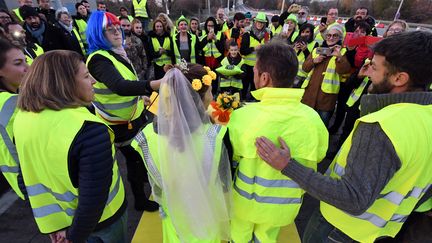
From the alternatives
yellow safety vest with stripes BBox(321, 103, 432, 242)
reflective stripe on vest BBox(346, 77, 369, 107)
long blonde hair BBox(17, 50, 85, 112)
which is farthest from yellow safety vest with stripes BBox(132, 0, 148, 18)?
yellow safety vest with stripes BBox(321, 103, 432, 242)

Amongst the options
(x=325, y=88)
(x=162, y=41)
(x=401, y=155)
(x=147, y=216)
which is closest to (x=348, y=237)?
(x=401, y=155)

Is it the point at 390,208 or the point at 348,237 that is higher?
the point at 390,208

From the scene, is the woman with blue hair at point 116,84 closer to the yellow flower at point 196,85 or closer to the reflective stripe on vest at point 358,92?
the yellow flower at point 196,85

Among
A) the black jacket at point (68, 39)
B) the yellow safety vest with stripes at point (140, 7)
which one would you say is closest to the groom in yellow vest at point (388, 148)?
the black jacket at point (68, 39)

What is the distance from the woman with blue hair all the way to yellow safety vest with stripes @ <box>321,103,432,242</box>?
158 centimetres

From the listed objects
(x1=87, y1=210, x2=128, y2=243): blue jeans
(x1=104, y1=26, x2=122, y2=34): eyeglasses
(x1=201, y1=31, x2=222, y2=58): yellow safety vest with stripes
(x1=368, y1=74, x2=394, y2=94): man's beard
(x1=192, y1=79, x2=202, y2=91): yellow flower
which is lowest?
(x1=87, y1=210, x2=128, y2=243): blue jeans

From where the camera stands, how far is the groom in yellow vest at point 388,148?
1139mm

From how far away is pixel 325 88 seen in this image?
3816 millimetres

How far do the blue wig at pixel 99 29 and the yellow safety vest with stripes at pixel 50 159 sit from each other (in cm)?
107

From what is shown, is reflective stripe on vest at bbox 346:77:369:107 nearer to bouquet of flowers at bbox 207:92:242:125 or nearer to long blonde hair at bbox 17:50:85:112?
bouquet of flowers at bbox 207:92:242:125

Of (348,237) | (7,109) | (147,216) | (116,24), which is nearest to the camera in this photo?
(348,237)

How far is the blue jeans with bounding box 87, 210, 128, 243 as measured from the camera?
66.0 inches

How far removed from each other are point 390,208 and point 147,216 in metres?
2.48

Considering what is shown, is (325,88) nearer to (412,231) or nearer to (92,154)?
(412,231)
